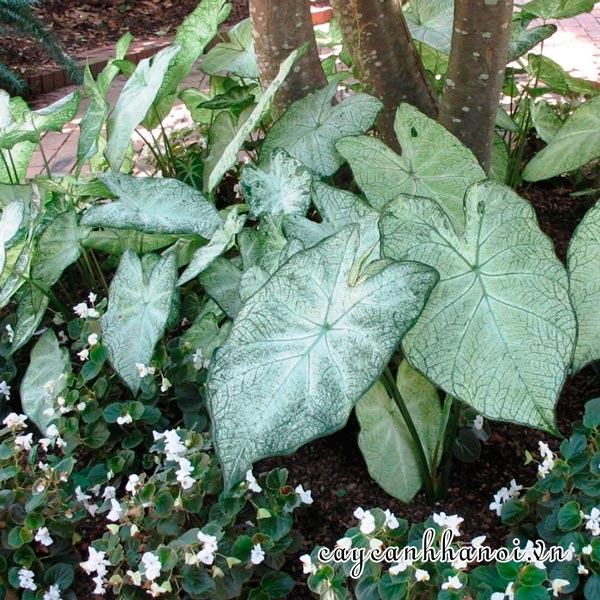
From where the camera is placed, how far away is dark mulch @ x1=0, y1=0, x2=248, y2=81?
519cm

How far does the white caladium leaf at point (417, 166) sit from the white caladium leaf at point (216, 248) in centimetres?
22

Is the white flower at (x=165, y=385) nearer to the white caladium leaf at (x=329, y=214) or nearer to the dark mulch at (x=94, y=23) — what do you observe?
the white caladium leaf at (x=329, y=214)

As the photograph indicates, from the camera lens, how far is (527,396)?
100 cm

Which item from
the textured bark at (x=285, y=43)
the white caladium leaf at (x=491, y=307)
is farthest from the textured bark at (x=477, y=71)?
the white caladium leaf at (x=491, y=307)

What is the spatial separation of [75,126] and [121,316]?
9.74 ft

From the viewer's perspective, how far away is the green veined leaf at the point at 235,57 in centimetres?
214

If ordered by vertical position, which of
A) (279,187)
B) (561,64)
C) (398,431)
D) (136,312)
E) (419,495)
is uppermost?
(279,187)

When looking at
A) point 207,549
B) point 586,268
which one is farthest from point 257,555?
point 586,268

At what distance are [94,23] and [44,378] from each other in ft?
15.4

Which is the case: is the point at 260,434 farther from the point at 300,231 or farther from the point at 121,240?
the point at 121,240

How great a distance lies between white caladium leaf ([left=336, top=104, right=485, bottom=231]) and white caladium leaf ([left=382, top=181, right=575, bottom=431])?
1.02 ft

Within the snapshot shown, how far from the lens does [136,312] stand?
1424 mm

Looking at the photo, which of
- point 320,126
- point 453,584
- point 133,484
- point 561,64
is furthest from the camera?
point 561,64

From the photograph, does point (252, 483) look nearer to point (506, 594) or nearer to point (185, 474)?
point (185, 474)
